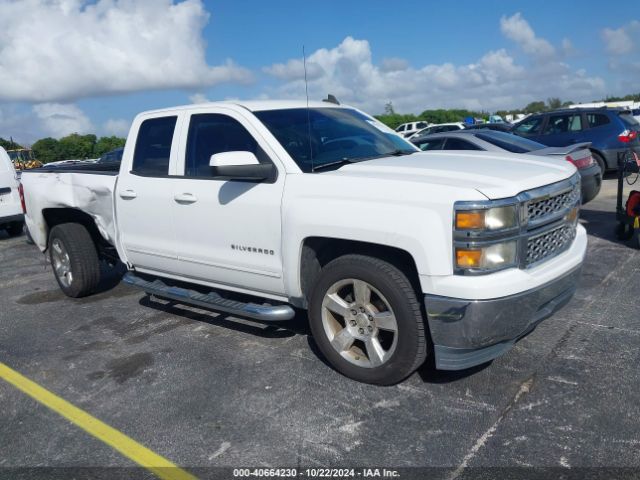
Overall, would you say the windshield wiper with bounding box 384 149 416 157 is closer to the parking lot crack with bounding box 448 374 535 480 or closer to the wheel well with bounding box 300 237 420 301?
the wheel well with bounding box 300 237 420 301

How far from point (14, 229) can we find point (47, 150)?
156ft

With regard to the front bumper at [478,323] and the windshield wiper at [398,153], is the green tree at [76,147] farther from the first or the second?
the front bumper at [478,323]

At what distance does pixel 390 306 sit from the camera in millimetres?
3529

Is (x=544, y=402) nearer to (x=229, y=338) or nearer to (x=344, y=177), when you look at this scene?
(x=344, y=177)

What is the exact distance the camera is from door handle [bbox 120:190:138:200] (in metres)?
5.11

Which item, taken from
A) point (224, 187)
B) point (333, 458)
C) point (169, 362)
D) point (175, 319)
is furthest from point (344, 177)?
point (175, 319)

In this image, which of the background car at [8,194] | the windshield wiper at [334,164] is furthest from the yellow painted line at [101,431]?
the background car at [8,194]

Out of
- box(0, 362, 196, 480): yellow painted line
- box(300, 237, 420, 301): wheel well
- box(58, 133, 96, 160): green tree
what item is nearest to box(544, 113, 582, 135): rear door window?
box(300, 237, 420, 301): wheel well

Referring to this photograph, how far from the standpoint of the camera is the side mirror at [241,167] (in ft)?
12.7

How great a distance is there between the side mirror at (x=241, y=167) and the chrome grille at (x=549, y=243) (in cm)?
176

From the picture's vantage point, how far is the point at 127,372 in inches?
171

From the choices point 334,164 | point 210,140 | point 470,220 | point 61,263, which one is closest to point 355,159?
point 334,164

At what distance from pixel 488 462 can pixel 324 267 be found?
61.1 inches

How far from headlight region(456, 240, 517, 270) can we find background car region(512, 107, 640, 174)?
33.4 ft
